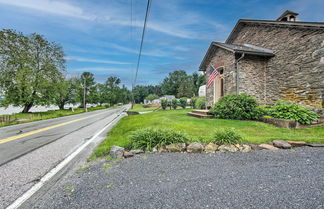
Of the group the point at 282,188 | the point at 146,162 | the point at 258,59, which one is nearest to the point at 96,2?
the point at 146,162

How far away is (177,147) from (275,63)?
32.6 feet

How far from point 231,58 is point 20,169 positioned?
37.0 ft

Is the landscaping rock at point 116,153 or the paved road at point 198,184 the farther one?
the landscaping rock at point 116,153

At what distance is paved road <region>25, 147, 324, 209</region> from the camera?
1710mm

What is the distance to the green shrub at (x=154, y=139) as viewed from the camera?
144 inches

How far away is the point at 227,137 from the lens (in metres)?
3.67

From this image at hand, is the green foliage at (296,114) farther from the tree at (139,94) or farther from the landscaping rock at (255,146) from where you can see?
the tree at (139,94)

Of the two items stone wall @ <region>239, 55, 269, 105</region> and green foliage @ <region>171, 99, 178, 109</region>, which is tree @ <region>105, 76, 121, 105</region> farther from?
stone wall @ <region>239, 55, 269, 105</region>

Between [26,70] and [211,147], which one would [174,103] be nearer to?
[211,147]

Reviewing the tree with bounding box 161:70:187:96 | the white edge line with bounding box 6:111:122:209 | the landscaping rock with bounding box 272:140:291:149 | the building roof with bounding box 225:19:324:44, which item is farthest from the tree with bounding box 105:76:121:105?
the landscaping rock with bounding box 272:140:291:149

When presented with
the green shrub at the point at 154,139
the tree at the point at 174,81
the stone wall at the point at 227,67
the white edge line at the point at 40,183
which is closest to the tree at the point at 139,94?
the tree at the point at 174,81

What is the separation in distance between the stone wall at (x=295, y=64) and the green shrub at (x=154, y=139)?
8.28 m

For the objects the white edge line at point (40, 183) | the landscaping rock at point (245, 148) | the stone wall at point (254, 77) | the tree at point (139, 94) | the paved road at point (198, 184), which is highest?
the tree at point (139, 94)

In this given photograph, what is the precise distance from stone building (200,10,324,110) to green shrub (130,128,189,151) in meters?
7.20
